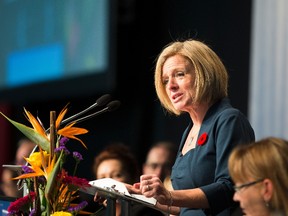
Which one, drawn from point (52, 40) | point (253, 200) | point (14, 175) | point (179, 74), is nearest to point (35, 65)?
point (52, 40)

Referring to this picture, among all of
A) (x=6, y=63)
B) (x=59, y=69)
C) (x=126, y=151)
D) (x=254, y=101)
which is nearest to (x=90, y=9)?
(x=59, y=69)

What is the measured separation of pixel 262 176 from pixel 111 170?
6.45 feet

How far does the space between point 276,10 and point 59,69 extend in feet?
6.70

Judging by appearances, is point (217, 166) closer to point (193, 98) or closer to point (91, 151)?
point (193, 98)

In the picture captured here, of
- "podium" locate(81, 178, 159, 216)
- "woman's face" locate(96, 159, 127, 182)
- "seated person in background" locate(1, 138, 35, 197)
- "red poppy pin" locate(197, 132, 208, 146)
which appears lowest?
"seated person in background" locate(1, 138, 35, 197)

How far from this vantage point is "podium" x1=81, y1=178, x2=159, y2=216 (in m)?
2.73

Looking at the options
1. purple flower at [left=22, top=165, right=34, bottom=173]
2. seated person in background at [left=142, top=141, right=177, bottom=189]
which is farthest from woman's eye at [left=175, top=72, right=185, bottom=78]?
seated person in background at [left=142, top=141, right=177, bottom=189]

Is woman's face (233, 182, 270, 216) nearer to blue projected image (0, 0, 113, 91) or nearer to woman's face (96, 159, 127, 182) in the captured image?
woman's face (96, 159, 127, 182)

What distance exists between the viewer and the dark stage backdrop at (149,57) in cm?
656

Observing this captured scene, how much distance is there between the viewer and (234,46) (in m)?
6.55

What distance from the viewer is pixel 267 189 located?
2330 mm

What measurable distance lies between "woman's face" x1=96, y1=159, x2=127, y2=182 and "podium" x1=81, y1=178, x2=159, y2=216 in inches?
53.4

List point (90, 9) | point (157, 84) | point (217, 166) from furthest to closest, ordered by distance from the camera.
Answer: point (90, 9), point (157, 84), point (217, 166)

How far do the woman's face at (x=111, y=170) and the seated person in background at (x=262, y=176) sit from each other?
1.85 m
